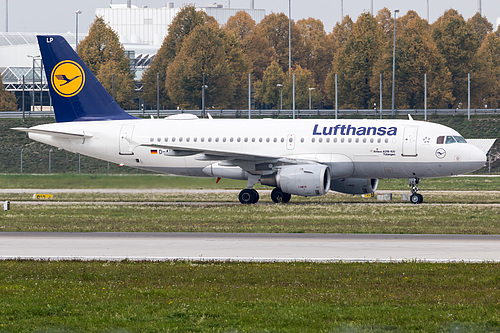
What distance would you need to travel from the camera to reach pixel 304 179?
→ 37.7 metres

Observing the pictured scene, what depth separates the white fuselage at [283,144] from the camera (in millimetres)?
39188

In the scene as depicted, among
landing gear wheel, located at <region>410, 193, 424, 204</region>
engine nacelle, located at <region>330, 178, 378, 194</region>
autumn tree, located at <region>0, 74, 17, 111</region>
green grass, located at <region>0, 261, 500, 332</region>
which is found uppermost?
autumn tree, located at <region>0, 74, 17, 111</region>

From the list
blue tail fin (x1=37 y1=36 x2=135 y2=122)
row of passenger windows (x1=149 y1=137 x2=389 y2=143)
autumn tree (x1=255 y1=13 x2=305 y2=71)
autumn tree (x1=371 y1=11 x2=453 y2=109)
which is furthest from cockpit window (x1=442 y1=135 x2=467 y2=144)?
autumn tree (x1=255 y1=13 x2=305 y2=71)

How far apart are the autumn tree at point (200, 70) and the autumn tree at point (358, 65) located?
14.3 meters

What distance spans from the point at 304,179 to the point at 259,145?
4.54 meters

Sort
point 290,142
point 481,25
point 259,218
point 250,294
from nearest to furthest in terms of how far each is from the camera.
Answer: point 250,294 < point 259,218 < point 290,142 < point 481,25

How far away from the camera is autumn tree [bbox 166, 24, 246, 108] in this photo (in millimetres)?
102250

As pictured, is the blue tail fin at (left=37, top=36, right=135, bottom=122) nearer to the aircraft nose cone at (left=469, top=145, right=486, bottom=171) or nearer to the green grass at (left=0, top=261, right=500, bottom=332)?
the aircraft nose cone at (left=469, top=145, right=486, bottom=171)

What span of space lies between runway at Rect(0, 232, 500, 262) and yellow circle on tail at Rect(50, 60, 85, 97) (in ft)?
59.5

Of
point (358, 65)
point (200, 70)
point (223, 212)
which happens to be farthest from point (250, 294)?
point (358, 65)

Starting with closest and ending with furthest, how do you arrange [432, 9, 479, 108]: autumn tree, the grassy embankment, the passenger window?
the grassy embankment
the passenger window
[432, 9, 479, 108]: autumn tree

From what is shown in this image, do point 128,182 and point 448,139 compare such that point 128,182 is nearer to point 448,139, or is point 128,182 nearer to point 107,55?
point 448,139

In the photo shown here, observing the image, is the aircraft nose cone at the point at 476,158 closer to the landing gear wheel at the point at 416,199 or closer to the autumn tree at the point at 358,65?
the landing gear wheel at the point at 416,199

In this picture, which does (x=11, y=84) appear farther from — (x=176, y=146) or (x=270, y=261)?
(x=270, y=261)
